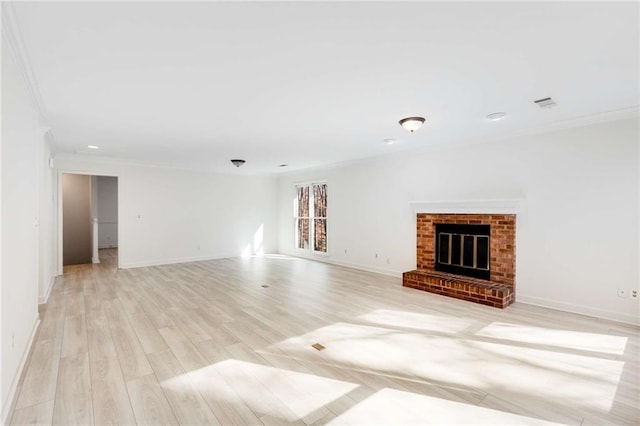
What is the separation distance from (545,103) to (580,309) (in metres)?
2.57

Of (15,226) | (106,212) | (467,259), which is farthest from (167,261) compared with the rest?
(467,259)

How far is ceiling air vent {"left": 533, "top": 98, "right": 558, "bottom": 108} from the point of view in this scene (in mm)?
3150

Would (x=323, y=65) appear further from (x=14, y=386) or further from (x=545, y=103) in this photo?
(x=14, y=386)

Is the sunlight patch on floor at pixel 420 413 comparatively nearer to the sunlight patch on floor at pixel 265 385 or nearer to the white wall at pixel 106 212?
the sunlight patch on floor at pixel 265 385

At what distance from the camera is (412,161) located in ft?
18.5

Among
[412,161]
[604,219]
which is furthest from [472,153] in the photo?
[604,219]

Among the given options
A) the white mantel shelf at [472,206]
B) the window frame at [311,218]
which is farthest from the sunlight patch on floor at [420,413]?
the window frame at [311,218]

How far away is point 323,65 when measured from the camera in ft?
7.86

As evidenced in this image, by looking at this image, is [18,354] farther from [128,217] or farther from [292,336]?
[128,217]

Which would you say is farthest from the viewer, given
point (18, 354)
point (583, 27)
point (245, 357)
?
point (245, 357)

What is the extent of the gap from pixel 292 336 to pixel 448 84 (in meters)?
2.83

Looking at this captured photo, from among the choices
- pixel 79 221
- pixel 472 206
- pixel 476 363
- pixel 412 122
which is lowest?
pixel 476 363

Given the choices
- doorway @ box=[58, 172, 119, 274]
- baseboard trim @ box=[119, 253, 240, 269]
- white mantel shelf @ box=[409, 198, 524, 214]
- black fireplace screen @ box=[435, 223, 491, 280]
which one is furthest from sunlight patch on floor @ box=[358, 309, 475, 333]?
doorway @ box=[58, 172, 119, 274]

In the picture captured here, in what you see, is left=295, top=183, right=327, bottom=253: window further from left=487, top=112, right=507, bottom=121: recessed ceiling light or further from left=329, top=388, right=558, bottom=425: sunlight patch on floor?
left=329, top=388, right=558, bottom=425: sunlight patch on floor
